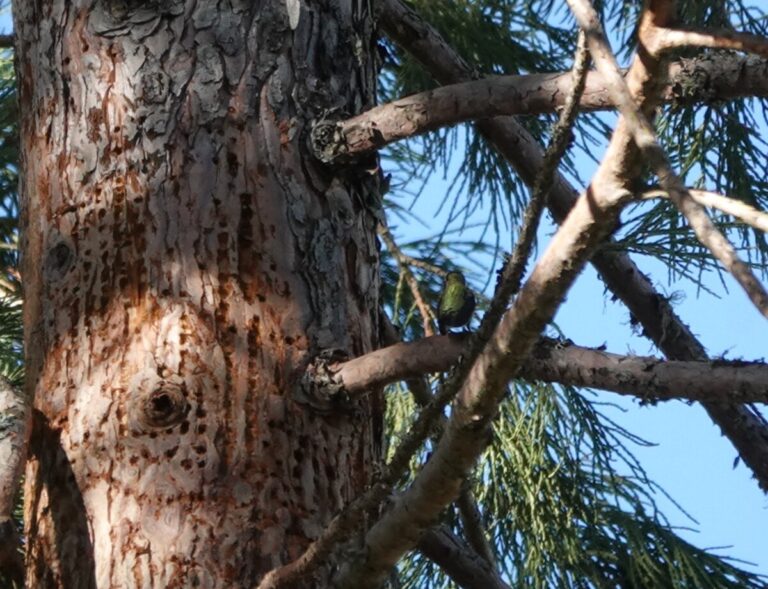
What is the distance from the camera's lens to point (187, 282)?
Answer: 64.6 inches

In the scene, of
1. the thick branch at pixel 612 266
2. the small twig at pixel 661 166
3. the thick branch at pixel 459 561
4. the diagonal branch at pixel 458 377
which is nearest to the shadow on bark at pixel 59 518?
the diagonal branch at pixel 458 377

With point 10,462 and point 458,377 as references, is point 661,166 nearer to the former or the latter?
point 458,377

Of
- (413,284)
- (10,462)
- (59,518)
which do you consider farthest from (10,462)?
(413,284)

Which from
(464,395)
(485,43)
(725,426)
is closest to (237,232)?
(464,395)

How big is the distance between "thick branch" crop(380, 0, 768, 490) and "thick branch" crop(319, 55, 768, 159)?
0.29 metres

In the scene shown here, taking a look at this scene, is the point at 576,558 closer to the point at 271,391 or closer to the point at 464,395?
the point at 271,391

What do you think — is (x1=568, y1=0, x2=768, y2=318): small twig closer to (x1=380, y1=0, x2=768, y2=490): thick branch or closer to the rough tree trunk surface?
the rough tree trunk surface

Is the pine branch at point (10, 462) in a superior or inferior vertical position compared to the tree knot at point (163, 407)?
inferior

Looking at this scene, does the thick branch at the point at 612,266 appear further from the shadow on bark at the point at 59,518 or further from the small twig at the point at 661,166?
the small twig at the point at 661,166

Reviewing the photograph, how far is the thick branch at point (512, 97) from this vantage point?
1.46 m

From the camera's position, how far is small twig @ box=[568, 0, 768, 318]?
80 cm

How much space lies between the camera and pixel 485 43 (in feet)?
9.70

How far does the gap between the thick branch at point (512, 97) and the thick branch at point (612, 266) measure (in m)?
0.29

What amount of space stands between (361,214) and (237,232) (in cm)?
21
